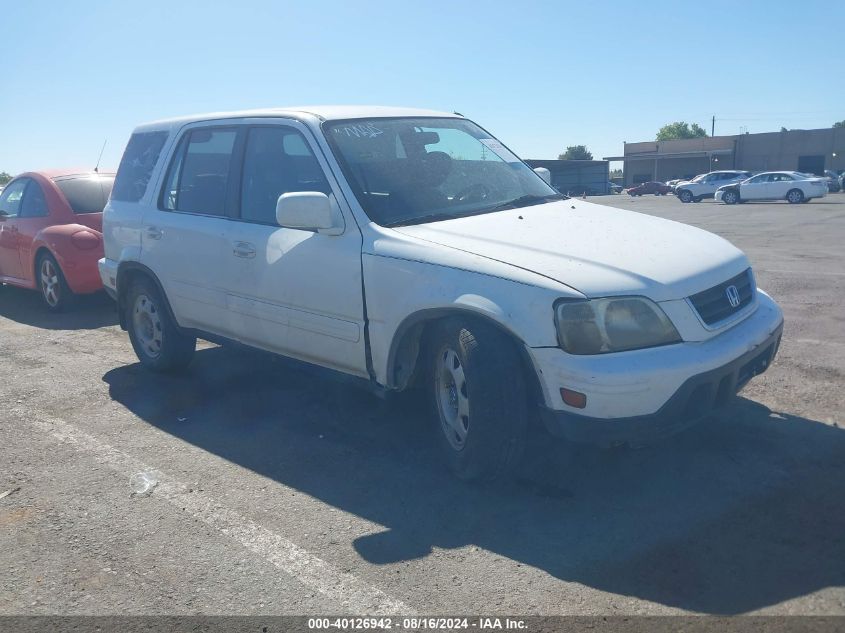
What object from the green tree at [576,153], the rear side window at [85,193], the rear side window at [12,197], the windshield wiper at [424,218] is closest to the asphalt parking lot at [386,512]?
the windshield wiper at [424,218]

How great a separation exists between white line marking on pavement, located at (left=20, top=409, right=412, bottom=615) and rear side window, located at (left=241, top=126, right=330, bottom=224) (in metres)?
1.70

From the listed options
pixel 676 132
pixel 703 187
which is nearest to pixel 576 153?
pixel 676 132

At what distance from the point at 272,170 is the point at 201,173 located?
0.82 metres

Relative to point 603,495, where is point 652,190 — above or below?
below

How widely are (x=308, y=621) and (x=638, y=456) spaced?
2.13 meters

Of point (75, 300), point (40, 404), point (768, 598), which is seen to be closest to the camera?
point (768, 598)

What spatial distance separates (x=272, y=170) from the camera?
522 centimetres

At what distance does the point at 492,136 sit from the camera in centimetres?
584

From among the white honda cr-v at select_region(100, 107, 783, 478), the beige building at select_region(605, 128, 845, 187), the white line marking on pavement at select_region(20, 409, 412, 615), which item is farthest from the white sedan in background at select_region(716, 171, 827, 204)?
the beige building at select_region(605, 128, 845, 187)

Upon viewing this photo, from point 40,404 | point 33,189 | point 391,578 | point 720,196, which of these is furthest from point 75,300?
point 720,196

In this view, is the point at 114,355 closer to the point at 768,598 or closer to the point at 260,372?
the point at 260,372

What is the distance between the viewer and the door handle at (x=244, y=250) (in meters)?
5.09

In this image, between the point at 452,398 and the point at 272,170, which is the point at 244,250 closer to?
the point at 272,170

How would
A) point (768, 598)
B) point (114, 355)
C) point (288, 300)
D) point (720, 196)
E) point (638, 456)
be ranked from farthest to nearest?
point (720, 196)
point (114, 355)
point (288, 300)
point (638, 456)
point (768, 598)
